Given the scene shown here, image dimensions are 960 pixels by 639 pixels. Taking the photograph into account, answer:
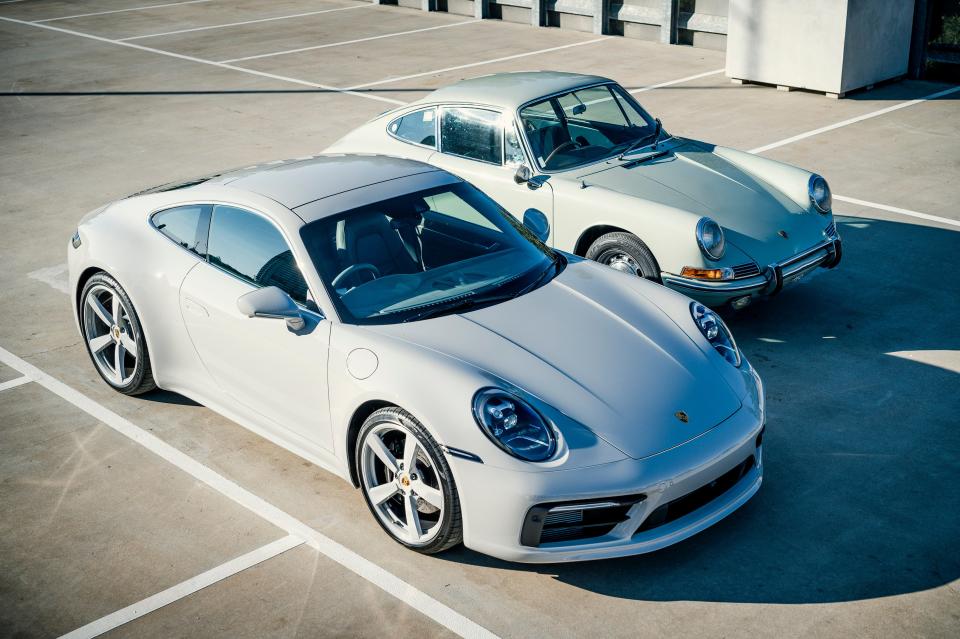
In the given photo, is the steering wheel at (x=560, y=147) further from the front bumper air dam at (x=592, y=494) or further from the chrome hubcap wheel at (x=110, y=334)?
the front bumper air dam at (x=592, y=494)

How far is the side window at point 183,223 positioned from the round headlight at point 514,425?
217 cm

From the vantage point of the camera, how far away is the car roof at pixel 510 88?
25.2ft

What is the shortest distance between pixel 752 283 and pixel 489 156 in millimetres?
2191

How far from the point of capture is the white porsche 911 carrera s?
4.35 m

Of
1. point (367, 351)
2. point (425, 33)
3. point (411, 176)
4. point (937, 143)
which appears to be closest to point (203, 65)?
point (425, 33)

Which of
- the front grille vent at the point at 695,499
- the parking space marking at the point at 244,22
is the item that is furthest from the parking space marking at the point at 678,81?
the front grille vent at the point at 695,499

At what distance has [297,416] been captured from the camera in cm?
512

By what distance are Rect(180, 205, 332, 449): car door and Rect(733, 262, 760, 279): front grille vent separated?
2903 millimetres

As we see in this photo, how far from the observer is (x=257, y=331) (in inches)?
206

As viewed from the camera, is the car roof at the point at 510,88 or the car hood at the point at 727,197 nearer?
the car hood at the point at 727,197

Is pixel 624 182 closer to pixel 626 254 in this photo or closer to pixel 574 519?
pixel 626 254

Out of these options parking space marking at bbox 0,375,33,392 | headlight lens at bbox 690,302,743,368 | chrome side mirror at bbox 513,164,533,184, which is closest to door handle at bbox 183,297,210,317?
parking space marking at bbox 0,375,33,392

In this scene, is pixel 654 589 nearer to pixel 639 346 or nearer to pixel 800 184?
pixel 639 346

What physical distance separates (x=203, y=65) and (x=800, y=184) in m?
12.4
